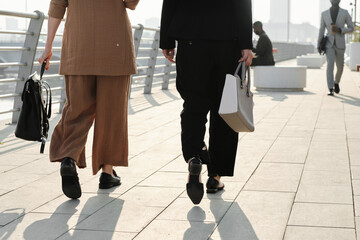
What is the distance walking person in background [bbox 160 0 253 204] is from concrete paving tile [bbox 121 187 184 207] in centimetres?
28

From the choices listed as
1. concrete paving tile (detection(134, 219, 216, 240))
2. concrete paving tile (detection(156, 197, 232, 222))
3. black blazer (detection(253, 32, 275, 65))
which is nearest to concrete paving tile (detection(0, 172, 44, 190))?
concrete paving tile (detection(156, 197, 232, 222))

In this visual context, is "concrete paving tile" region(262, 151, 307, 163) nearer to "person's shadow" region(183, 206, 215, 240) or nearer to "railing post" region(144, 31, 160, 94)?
"person's shadow" region(183, 206, 215, 240)

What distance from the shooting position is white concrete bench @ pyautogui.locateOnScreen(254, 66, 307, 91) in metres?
14.4

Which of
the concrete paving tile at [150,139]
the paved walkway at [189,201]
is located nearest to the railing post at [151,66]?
the concrete paving tile at [150,139]

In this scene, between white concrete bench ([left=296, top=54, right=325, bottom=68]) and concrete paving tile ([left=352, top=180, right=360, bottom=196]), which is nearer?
concrete paving tile ([left=352, top=180, right=360, bottom=196])

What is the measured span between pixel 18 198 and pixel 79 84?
82 cm

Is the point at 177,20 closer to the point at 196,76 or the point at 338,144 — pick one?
the point at 196,76

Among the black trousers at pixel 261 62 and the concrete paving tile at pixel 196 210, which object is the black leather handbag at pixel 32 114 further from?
the black trousers at pixel 261 62

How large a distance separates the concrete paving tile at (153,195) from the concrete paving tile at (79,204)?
5.1 inches

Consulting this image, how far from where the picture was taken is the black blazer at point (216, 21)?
4.23 meters

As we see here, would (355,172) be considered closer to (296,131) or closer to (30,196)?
(30,196)

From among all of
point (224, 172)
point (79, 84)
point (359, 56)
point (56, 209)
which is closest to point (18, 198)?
point (56, 209)

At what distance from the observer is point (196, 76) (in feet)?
14.1

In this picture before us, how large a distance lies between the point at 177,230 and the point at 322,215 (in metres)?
0.87
